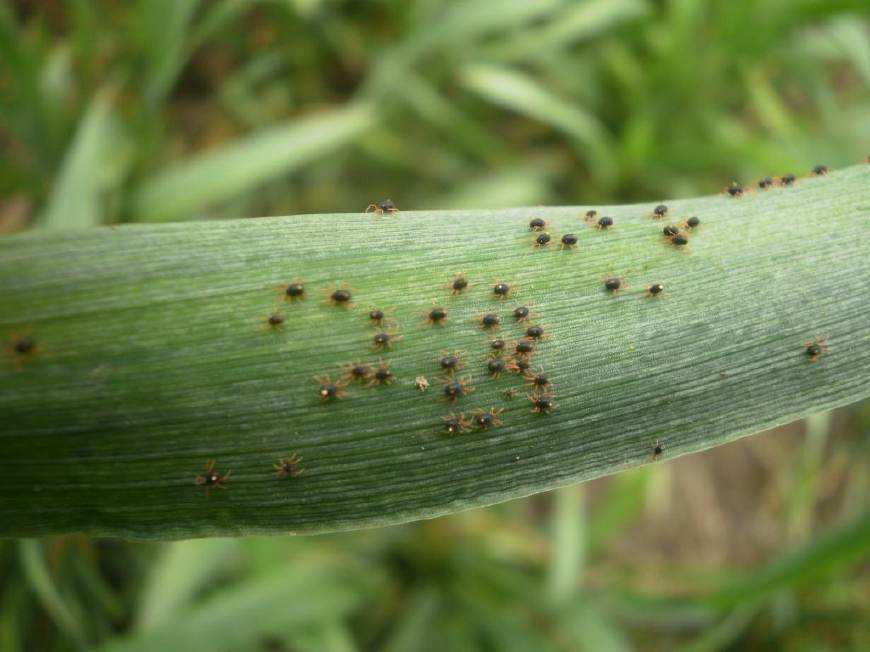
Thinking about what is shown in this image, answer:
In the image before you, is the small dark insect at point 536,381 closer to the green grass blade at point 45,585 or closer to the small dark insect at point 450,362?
the small dark insect at point 450,362

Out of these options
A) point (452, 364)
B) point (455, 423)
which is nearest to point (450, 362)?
point (452, 364)

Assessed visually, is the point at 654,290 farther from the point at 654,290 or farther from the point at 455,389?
the point at 455,389

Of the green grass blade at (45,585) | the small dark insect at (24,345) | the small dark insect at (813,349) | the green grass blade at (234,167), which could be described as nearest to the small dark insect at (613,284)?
the small dark insect at (813,349)

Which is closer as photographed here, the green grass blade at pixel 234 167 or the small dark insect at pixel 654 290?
the small dark insect at pixel 654 290

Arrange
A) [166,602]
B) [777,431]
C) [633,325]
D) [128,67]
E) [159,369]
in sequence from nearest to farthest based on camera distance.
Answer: [159,369], [633,325], [166,602], [128,67], [777,431]

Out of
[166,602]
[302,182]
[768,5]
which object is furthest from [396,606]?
[768,5]

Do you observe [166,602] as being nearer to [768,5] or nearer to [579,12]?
[579,12]
